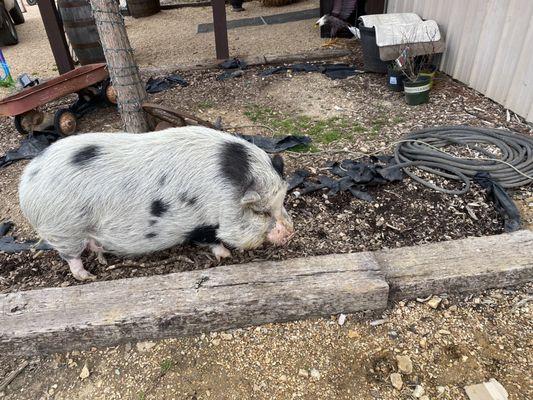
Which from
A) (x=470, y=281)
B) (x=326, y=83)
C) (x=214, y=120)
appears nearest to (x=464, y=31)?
(x=326, y=83)

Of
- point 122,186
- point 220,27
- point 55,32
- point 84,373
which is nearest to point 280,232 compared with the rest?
point 122,186

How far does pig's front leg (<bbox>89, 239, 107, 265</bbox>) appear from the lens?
2713mm

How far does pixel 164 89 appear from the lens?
597 cm

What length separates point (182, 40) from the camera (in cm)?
860

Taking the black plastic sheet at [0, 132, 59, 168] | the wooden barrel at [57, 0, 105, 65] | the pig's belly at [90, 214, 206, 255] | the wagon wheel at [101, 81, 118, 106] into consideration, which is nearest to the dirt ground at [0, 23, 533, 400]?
the pig's belly at [90, 214, 206, 255]

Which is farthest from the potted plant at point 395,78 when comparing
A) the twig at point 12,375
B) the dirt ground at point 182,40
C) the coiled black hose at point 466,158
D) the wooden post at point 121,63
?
the twig at point 12,375

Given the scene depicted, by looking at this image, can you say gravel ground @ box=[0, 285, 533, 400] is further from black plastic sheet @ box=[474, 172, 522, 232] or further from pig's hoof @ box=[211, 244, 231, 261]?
black plastic sheet @ box=[474, 172, 522, 232]

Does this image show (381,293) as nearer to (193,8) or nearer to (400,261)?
(400,261)

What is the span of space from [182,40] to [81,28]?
2.51m

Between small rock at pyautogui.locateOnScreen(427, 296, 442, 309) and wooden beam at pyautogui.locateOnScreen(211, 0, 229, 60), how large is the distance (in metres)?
5.32

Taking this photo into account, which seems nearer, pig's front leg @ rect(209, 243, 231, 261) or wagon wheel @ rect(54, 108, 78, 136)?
pig's front leg @ rect(209, 243, 231, 261)

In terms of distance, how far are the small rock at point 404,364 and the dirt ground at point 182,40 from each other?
5930mm

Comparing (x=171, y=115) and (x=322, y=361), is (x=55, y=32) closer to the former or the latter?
(x=171, y=115)

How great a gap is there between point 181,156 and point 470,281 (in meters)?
1.92
